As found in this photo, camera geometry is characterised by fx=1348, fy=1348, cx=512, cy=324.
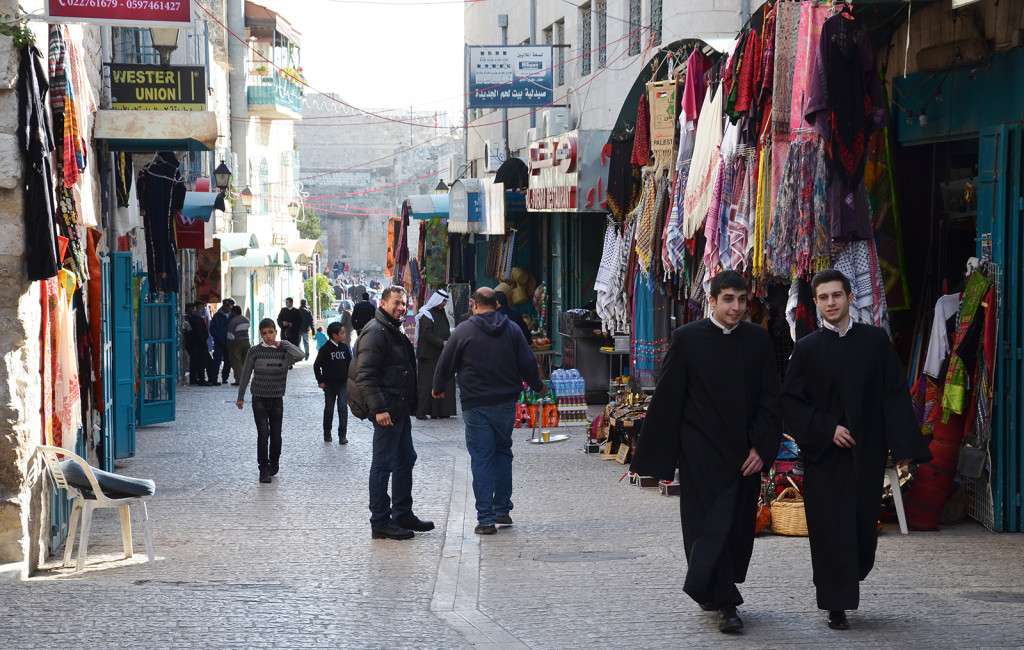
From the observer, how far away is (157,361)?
17453 millimetres

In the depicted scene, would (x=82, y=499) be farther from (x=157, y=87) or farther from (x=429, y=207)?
(x=429, y=207)

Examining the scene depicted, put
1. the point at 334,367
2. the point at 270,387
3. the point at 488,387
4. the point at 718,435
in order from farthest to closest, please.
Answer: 1. the point at 334,367
2. the point at 270,387
3. the point at 488,387
4. the point at 718,435

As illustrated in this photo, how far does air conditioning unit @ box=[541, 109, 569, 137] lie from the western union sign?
11010 mm

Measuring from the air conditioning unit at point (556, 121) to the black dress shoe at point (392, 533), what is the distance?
585 inches

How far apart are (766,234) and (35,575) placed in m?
5.26

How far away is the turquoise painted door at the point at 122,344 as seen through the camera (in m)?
13.2

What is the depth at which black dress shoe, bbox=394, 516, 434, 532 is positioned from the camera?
973 centimetres

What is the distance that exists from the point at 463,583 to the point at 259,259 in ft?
98.8

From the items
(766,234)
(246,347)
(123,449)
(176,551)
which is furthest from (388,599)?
(246,347)

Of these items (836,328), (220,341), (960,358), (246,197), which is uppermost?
(246,197)

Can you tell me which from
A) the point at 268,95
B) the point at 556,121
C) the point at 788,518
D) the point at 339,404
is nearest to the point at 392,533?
the point at 788,518

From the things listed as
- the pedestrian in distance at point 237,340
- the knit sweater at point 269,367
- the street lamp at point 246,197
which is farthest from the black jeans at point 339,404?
the street lamp at point 246,197

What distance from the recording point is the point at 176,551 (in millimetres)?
9125

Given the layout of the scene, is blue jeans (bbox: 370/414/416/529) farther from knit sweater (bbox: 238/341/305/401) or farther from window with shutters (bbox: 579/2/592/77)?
window with shutters (bbox: 579/2/592/77)
